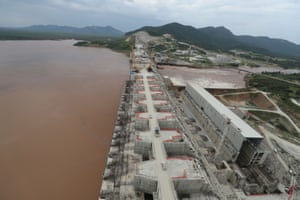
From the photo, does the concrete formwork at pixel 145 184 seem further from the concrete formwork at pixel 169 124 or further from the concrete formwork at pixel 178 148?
the concrete formwork at pixel 169 124

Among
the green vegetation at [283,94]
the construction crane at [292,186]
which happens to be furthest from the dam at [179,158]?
the green vegetation at [283,94]

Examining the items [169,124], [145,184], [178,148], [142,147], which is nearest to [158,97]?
[169,124]

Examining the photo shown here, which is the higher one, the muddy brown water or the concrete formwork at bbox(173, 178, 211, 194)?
the concrete formwork at bbox(173, 178, 211, 194)

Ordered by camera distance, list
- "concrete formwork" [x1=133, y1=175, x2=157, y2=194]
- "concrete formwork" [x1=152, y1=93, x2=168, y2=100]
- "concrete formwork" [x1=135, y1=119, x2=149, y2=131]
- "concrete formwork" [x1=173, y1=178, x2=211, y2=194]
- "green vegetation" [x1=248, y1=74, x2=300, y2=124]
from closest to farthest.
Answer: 1. "concrete formwork" [x1=133, y1=175, x2=157, y2=194]
2. "concrete formwork" [x1=173, y1=178, x2=211, y2=194]
3. "concrete formwork" [x1=135, y1=119, x2=149, y2=131]
4. "concrete formwork" [x1=152, y1=93, x2=168, y2=100]
5. "green vegetation" [x1=248, y1=74, x2=300, y2=124]

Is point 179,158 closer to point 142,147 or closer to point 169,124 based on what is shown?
point 142,147

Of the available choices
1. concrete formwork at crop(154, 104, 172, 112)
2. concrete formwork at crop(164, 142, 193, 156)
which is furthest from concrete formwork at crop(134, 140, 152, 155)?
Answer: concrete formwork at crop(154, 104, 172, 112)

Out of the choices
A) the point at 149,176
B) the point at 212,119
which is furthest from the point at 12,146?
the point at 212,119

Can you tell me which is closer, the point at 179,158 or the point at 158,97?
the point at 179,158

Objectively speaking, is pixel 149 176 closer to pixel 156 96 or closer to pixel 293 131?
pixel 156 96

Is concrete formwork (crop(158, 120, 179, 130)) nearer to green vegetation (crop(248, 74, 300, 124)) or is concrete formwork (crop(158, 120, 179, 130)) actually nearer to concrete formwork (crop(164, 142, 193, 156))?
concrete formwork (crop(164, 142, 193, 156))
